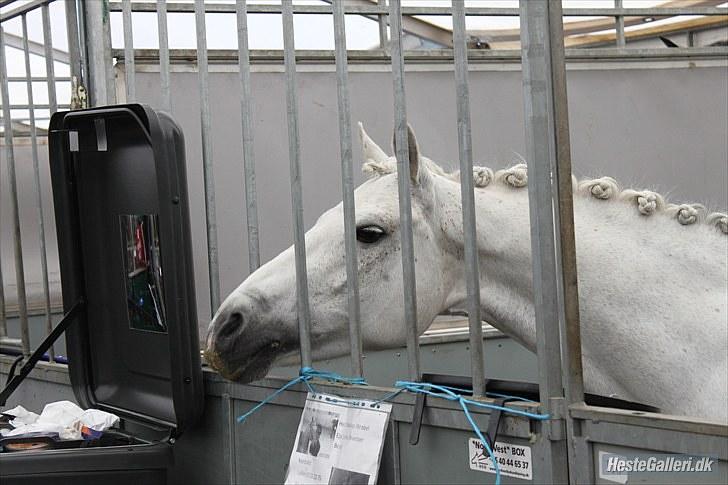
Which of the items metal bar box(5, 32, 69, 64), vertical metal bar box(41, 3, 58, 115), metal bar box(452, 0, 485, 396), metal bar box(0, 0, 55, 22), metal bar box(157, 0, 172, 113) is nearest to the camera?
metal bar box(452, 0, 485, 396)

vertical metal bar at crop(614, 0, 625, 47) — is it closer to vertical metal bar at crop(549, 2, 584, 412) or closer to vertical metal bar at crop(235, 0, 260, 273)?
vertical metal bar at crop(235, 0, 260, 273)

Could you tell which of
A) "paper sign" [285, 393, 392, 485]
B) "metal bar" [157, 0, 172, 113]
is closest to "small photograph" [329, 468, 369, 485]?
"paper sign" [285, 393, 392, 485]

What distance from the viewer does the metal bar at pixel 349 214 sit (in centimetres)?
229

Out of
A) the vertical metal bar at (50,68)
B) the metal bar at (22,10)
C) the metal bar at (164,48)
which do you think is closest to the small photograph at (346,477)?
the metal bar at (164,48)

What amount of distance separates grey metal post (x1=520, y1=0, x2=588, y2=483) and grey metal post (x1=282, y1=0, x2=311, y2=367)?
73cm

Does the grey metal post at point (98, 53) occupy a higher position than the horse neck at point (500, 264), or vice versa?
Result: the grey metal post at point (98, 53)

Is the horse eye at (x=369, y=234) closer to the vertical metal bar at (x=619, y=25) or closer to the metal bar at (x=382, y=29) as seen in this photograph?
the metal bar at (x=382, y=29)

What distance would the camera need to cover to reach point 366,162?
2729 mm

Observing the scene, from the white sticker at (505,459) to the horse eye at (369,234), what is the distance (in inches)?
26.5

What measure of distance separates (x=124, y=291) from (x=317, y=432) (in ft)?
2.83

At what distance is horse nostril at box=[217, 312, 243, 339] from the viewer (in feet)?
7.86

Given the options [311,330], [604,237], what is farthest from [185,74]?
[604,237]

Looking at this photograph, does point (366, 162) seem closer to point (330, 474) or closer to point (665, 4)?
point (330, 474)

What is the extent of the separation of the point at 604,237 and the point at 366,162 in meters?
0.64
